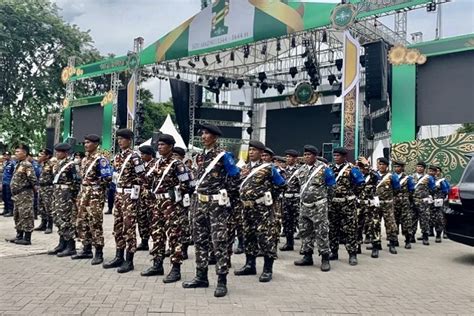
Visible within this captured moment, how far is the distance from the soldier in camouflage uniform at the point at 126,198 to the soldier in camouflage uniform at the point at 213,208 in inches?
41.5

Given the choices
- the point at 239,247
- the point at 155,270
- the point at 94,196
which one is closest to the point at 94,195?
the point at 94,196

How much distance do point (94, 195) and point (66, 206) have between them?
0.87 metres

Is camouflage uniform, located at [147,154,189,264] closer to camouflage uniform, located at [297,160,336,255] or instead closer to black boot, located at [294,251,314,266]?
camouflage uniform, located at [297,160,336,255]

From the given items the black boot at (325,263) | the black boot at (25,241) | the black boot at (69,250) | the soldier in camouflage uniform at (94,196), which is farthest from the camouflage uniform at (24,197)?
the black boot at (325,263)

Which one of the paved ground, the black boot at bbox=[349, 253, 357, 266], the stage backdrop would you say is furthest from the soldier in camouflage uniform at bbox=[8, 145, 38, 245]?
the stage backdrop

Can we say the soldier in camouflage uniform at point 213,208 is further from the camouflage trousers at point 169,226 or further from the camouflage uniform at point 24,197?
the camouflage uniform at point 24,197

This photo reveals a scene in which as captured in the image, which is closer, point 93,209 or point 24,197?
point 93,209

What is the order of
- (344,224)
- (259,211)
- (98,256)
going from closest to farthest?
(259,211), (98,256), (344,224)

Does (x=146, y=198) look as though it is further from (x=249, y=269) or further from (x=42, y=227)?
(x=42, y=227)

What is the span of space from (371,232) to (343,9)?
27.3ft

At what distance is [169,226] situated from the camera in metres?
5.39

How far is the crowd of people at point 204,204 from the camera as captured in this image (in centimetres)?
513

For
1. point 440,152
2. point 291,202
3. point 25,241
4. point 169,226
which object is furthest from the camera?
point 440,152

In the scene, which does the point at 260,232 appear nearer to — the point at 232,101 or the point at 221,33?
the point at 221,33
